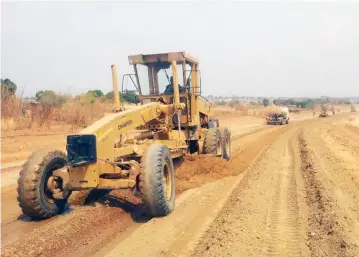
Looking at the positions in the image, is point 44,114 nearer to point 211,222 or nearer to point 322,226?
point 211,222

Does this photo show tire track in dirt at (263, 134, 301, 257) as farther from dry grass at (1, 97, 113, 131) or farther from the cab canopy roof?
dry grass at (1, 97, 113, 131)

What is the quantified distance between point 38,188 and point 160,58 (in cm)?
495

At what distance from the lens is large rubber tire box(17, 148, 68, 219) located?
6051mm

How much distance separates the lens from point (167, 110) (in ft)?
30.0

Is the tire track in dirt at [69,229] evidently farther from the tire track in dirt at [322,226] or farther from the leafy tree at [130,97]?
the leafy tree at [130,97]

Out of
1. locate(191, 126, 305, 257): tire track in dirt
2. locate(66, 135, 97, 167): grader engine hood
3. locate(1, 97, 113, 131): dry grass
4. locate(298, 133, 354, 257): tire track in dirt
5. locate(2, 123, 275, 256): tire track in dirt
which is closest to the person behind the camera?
locate(298, 133, 354, 257): tire track in dirt

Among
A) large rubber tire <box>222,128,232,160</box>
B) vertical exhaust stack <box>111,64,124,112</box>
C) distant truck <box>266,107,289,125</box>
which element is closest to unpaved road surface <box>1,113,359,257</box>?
vertical exhaust stack <box>111,64,124,112</box>

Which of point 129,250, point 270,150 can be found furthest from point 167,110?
point 270,150

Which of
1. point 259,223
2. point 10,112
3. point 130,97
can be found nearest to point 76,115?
point 10,112

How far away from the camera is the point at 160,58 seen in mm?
9891

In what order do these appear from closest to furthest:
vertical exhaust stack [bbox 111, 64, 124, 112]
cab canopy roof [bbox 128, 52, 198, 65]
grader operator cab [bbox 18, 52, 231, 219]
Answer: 1. grader operator cab [bbox 18, 52, 231, 219]
2. vertical exhaust stack [bbox 111, 64, 124, 112]
3. cab canopy roof [bbox 128, 52, 198, 65]

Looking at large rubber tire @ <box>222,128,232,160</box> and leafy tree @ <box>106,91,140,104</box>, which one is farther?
large rubber tire @ <box>222,128,232,160</box>

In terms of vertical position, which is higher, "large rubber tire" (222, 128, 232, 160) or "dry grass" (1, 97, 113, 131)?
"dry grass" (1, 97, 113, 131)

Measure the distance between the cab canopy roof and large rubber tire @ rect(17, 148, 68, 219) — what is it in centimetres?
416
